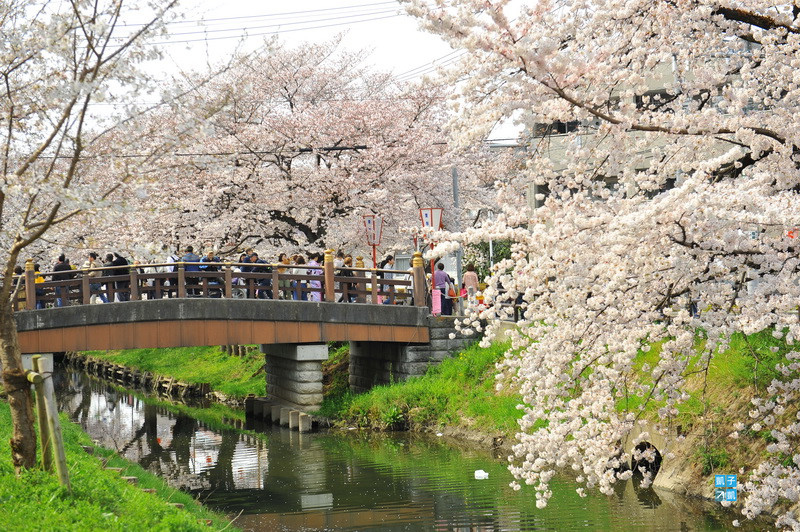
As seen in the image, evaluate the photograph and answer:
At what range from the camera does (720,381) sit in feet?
48.9

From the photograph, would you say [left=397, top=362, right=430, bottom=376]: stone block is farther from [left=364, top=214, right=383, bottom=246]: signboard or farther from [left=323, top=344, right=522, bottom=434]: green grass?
[left=364, top=214, right=383, bottom=246]: signboard

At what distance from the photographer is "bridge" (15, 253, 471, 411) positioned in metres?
24.0

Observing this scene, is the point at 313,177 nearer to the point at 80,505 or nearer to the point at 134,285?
the point at 134,285

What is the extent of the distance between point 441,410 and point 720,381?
30.2 feet

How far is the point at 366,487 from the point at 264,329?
28.1ft

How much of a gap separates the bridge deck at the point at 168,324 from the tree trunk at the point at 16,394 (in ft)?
47.0

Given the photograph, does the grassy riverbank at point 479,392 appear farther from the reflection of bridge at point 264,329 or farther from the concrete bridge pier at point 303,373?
the reflection of bridge at point 264,329

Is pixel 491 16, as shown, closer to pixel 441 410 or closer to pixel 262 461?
pixel 262 461

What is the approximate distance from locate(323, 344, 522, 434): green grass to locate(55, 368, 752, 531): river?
72 cm

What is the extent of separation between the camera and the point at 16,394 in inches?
366

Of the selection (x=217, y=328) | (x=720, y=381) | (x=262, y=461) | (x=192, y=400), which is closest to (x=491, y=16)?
(x=720, y=381)

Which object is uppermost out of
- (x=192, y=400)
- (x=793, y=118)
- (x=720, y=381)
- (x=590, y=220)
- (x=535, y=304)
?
(x=793, y=118)

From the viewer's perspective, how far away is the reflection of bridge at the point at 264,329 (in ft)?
78.6

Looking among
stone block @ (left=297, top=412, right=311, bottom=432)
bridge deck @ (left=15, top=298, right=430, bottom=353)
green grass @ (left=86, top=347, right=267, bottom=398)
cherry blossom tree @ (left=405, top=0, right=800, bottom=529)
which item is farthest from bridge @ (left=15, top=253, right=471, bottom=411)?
cherry blossom tree @ (left=405, top=0, right=800, bottom=529)
